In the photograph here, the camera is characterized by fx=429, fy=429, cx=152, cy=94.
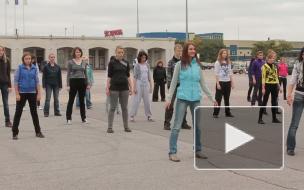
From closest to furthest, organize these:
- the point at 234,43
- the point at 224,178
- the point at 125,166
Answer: the point at 224,178
the point at 125,166
the point at 234,43

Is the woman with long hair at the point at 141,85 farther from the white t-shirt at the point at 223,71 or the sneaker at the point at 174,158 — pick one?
the sneaker at the point at 174,158

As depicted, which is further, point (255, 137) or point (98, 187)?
point (255, 137)

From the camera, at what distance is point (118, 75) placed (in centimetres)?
952

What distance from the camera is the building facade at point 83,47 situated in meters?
72.2

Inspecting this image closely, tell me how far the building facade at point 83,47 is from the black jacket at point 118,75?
6527cm

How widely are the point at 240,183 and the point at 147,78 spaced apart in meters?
6.33

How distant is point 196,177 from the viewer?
565 cm

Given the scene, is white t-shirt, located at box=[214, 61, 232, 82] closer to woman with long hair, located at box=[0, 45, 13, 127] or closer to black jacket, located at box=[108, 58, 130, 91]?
black jacket, located at box=[108, 58, 130, 91]

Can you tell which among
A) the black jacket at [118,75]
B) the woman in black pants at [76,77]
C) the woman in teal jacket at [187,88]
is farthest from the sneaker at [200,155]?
the woman in black pants at [76,77]

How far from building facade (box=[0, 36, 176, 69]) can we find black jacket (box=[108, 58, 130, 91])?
65.3 m

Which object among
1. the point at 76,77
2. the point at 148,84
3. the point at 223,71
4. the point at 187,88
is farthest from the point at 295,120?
the point at 76,77

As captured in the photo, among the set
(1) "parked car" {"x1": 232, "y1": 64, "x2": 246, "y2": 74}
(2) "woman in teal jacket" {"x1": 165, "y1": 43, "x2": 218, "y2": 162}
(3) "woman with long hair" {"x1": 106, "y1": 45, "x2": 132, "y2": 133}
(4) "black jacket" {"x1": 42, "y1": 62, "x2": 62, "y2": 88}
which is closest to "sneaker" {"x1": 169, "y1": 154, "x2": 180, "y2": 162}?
(2) "woman in teal jacket" {"x1": 165, "y1": 43, "x2": 218, "y2": 162}

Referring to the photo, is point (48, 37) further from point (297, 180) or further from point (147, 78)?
point (297, 180)

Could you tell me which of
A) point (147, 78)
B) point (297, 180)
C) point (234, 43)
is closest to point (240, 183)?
point (297, 180)
